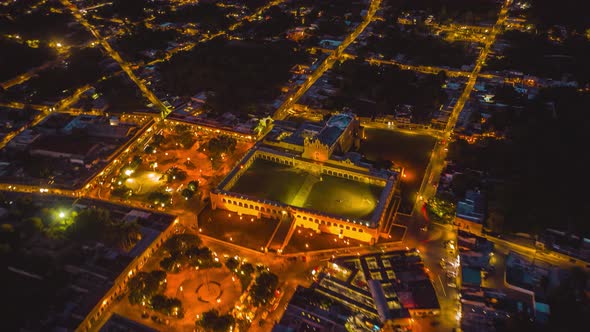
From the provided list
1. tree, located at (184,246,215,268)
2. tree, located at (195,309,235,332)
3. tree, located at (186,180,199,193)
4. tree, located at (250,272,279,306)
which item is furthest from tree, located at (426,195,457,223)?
tree, located at (186,180,199,193)

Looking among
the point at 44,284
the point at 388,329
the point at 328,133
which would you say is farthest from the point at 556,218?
the point at 44,284

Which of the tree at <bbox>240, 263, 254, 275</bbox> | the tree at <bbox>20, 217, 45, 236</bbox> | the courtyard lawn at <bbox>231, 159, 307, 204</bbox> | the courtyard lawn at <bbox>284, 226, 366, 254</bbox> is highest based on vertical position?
the courtyard lawn at <bbox>231, 159, 307, 204</bbox>

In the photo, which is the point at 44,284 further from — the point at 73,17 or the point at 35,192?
the point at 73,17

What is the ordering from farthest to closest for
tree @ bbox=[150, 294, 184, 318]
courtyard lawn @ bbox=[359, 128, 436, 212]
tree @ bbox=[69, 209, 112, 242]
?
courtyard lawn @ bbox=[359, 128, 436, 212]
tree @ bbox=[69, 209, 112, 242]
tree @ bbox=[150, 294, 184, 318]

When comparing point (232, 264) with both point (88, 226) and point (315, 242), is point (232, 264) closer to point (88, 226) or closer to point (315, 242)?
point (315, 242)

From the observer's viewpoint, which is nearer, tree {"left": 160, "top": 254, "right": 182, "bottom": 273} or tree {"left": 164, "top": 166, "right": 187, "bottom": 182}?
tree {"left": 160, "top": 254, "right": 182, "bottom": 273}

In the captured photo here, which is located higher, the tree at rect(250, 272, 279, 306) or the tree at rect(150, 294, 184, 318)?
the tree at rect(250, 272, 279, 306)

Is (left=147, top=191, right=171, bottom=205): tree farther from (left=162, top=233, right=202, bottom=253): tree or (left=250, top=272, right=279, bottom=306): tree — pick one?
(left=250, top=272, right=279, bottom=306): tree

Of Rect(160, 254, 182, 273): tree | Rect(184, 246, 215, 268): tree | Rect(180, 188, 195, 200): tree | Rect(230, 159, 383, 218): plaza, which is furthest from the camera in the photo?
Rect(180, 188, 195, 200): tree
